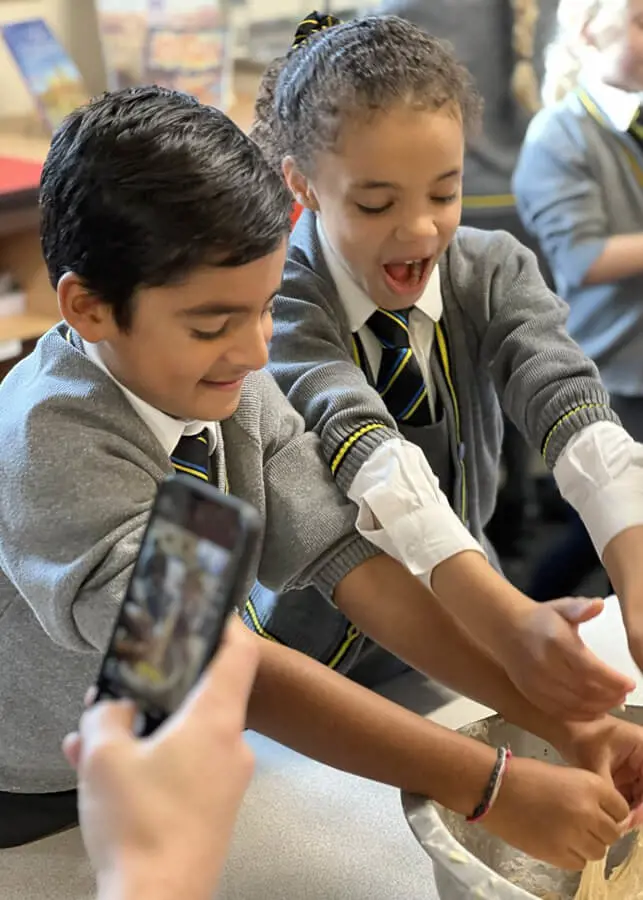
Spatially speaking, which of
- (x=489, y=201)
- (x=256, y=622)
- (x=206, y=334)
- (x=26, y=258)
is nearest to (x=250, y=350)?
(x=206, y=334)

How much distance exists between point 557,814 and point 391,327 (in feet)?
1.64

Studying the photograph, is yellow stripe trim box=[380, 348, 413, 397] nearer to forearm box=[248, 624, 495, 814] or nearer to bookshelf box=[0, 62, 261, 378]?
forearm box=[248, 624, 495, 814]

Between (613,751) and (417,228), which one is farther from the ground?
(417,228)

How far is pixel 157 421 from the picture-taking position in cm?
89

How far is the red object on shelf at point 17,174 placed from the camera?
1.55 meters

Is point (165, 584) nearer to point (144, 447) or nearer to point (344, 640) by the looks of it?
point (144, 447)

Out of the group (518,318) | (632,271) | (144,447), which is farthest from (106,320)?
(632,271)

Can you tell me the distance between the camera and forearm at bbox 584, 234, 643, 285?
1528mm

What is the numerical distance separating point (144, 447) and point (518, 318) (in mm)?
430

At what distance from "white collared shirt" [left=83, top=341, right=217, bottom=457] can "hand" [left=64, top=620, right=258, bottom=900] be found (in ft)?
1.28

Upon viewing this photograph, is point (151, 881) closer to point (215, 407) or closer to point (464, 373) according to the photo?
point (215, 407)

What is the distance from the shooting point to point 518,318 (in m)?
1.11

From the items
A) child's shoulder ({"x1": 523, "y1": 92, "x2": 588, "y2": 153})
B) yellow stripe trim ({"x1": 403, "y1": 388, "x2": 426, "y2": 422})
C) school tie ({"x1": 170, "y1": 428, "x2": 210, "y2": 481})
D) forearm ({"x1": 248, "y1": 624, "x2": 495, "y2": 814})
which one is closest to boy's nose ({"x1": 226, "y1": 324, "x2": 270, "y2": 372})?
school tie ({"x1": 170, "y1": 428, "x2": 210, "y2": 481})

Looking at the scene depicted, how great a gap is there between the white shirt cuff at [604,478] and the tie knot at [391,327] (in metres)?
0.20
